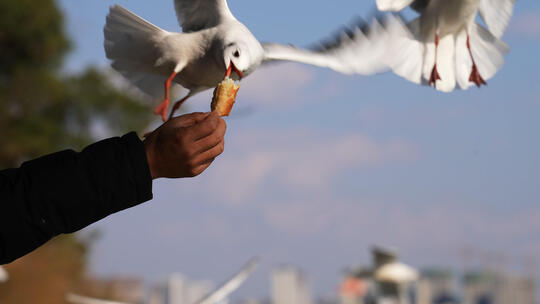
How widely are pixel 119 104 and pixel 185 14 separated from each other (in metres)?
11.5

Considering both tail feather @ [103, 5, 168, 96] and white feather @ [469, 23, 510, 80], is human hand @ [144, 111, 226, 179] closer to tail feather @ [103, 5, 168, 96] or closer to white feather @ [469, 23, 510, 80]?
tail feather @ [103, 5, 168, 96]

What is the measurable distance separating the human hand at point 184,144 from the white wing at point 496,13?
41.2 inches

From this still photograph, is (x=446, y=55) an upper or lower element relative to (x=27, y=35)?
upper

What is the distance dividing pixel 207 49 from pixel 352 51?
1.08 feet

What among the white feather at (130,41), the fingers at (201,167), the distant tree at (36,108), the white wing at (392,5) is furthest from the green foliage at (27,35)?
the fingers at (201,167)

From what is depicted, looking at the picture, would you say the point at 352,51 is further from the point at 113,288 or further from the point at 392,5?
the point at 113,288

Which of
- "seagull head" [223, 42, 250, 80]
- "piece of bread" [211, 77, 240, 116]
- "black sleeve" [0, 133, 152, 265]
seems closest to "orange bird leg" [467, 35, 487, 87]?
"seagull head" [223, 42, 250, 80]

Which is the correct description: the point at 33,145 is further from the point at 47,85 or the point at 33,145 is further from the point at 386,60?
the point at 386,60

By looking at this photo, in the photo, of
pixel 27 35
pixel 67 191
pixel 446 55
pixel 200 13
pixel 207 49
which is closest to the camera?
pixel 67 191

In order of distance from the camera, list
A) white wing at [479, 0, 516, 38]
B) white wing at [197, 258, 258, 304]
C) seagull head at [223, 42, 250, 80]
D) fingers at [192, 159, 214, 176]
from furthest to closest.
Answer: white wing at [197, 258, 258, 304] < white wing at [479, 0, 516, 38] < seagull head at [223, 42, 250, 80] < fingers at [192, 159, 214, 176]

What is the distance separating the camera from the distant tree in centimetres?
1165

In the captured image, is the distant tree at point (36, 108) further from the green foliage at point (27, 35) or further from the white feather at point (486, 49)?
the white feather at point (486, 49)

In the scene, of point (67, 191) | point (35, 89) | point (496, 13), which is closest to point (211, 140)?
point (67, 191)

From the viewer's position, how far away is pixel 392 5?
73.5 inches
